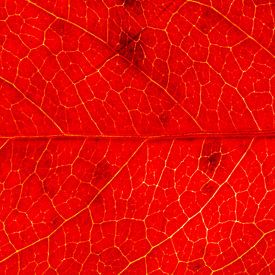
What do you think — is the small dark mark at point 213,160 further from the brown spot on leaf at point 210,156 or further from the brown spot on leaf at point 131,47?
the brown spot on leaf at point 131,47

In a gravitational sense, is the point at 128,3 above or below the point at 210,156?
above

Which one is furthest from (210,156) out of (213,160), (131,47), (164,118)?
(131,47)

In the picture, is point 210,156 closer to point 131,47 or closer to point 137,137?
point 137,137

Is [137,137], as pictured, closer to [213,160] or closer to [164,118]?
[164,118]

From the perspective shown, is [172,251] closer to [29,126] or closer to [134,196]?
[134,196]

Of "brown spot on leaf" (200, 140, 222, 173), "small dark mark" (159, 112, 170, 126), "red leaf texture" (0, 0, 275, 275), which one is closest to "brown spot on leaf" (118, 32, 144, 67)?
"red leaf texture" (0, 0, 275, 275)

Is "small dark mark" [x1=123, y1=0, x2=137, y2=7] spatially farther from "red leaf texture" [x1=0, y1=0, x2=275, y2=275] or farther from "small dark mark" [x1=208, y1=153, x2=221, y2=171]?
"small dark mark" [x1=208, y1=153, x2=221, y2=171]

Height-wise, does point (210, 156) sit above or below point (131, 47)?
below

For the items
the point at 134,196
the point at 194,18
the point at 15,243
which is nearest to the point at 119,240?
the point at 134,196

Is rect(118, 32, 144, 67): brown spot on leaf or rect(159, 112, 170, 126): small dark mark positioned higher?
rect(118, 32, 144, 67): brown spot on leaf

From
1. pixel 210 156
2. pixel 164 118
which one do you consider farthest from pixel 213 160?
pixel 164 118
